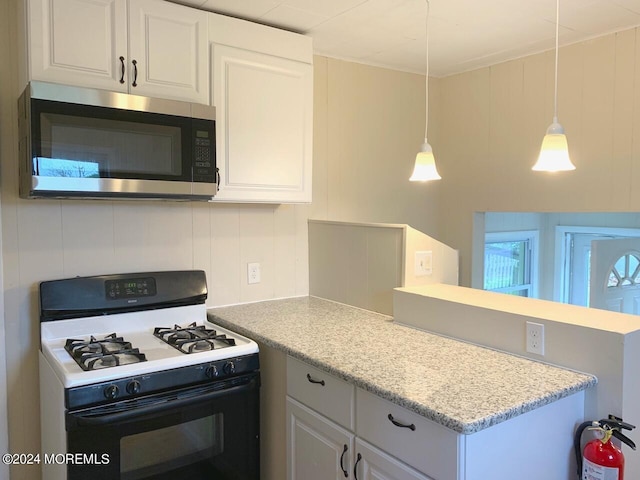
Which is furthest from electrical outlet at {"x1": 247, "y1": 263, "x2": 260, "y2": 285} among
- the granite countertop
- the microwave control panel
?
the microwave control panel

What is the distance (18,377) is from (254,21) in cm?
187

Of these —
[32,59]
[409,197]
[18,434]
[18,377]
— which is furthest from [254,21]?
[18,434]

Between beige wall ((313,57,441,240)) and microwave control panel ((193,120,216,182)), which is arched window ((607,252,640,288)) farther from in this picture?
microwave control panel ((193,120,216,182))

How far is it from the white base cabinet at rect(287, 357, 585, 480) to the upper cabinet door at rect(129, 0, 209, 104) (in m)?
1.22

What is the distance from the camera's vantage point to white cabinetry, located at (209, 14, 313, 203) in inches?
84.7

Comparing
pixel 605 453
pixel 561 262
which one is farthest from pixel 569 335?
pixel 561 262

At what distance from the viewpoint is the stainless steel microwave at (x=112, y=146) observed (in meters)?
1.70

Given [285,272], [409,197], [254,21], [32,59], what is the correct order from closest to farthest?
[32,59], [254,21], [285,272], [409,197]

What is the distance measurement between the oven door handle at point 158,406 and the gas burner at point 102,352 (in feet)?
0.50

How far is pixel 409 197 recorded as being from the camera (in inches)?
127

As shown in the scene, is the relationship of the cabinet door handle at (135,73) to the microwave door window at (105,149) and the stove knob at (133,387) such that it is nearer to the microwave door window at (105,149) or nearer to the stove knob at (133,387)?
the microwave door window at (105,149)

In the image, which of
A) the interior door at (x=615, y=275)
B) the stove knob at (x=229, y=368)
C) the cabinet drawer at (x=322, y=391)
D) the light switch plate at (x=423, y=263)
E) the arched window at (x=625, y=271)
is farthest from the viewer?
the arched window at (x=625, y=271)

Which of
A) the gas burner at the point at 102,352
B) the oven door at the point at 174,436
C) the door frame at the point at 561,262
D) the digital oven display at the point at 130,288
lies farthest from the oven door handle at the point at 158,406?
the door frame at the point at 561,262

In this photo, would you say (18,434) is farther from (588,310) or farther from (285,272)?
(588,310)
